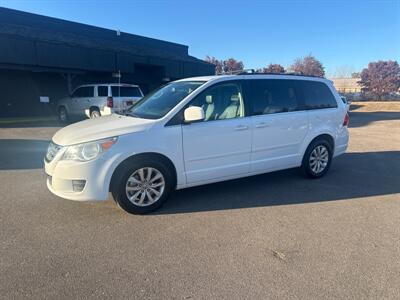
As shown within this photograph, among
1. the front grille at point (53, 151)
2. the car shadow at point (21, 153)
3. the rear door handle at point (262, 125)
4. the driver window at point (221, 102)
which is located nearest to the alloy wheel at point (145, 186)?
the front grille at point (53, 151)

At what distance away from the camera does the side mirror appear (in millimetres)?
4469

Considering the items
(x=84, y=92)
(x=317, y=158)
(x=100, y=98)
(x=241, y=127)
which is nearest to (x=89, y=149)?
(x=241, y=127)

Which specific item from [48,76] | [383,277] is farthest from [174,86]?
[48,76]

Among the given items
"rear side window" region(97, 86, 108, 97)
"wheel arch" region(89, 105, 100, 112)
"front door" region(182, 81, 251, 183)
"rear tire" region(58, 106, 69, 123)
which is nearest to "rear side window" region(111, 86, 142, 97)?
"rear side window" region(97, 86, 108, 97)

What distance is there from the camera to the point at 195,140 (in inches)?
185

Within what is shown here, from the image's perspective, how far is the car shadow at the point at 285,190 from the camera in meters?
4.95

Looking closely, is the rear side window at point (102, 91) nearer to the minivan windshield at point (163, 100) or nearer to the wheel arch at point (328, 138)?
the minivan windshield at point (163, 100)

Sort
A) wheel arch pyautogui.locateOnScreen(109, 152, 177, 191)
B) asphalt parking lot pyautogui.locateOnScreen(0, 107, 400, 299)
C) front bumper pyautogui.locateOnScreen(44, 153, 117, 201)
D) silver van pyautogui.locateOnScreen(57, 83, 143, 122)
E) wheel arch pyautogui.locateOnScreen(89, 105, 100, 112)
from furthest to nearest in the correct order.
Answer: wheel arch pyautogui.locateOnScreen(89, 105, 100, 112)
silver van pyautogui.locateOnScreen(57, 83, 143, 122)
wheel arch pyautogui.locateOnScreen(109, 152, 177, 191)
front bumper pyautogui.locateOnScreen(44, 153, 117, 201)
asphalt parking lot pyautogui.locateOnScreen(0, 107, 400, 299)

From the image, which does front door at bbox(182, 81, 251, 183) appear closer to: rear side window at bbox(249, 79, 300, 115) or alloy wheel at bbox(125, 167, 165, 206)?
rear side window at bbox(249, 79, 300, 115)

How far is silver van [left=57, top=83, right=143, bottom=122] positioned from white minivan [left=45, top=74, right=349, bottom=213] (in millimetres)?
8970

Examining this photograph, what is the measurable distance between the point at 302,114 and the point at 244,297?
12.8 feet

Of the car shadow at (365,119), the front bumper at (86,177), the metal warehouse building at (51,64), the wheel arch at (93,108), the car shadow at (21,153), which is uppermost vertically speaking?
the metal warehouse building at (51,64)

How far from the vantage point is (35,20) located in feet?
72.7

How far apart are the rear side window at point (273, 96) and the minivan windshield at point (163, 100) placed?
0.93 meters
